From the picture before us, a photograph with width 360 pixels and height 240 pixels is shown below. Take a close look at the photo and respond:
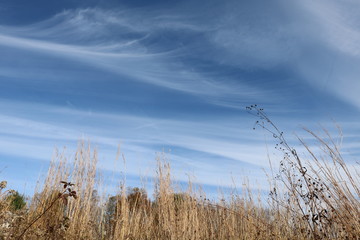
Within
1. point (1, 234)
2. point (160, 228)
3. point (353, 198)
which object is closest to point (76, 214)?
point (160, 228)

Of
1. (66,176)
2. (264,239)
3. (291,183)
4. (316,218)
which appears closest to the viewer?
(316,218)

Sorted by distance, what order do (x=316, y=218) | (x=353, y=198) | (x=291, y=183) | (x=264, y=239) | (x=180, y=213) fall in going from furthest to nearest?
(x=180, y=213), (x=264, y=239), (x=291, y=183), (x=316, y=218), (x=353, y=198)

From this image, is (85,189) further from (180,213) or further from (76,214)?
(180,213)

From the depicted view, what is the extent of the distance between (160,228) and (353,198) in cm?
269

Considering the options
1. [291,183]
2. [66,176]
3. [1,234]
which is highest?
[66,176]

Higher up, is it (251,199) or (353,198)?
(251,199)

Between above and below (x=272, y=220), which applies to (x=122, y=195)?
above

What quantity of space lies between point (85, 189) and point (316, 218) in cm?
326

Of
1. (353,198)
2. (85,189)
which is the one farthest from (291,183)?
(85,189)

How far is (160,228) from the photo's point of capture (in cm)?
469

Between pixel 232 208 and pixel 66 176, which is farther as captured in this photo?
pixel 232 208

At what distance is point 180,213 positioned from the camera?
15.1ft

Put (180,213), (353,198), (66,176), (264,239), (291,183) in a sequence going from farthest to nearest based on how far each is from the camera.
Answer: (66,176) < (180,213) < (264,239) < (291,183) < (353,198)

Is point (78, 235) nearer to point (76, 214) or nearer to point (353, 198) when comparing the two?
point (76, 214)
